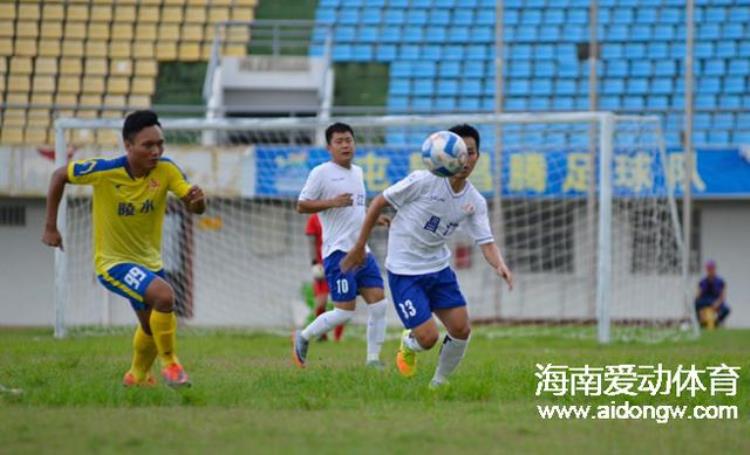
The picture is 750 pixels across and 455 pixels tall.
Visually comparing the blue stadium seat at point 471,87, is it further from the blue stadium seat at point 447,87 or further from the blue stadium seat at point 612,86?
the blue stadium seat at point 612,86

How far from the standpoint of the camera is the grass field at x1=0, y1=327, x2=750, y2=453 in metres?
7.94

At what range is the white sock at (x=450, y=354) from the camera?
1090 centimetres

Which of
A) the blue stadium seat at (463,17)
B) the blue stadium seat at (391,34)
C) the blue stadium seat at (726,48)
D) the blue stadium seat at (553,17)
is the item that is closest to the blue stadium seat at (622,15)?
the blue stadium seat at (553,17)

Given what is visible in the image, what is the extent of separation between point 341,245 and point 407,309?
282 centimetres

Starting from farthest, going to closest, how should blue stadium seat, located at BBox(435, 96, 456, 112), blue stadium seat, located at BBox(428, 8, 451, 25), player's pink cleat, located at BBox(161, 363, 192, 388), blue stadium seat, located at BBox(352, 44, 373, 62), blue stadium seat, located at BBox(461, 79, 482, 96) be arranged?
blue stadium seat, located at BBox(428, 8, 451, 25) → blue stadium seat, located at BBox(352, 44, 373, 62) → blue stadium seat, located at BBox(461, 79, 482, 96) → blue stadium seat, located at BBox(435, 96, 456, 112) → player's pink cleat, located at BBox(161, 363, 192, 388)

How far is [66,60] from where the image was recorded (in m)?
31.0

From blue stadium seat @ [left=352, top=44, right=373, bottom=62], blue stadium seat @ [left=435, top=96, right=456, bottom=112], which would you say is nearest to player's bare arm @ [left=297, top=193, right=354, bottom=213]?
blue stadium seat @ [left=435, top=96, right=456, bottom=112]

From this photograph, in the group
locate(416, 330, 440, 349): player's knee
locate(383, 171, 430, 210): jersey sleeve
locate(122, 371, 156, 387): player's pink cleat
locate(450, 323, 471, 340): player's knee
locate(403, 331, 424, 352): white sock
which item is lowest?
locate(122, 371, 156, 387): player's pink cleat

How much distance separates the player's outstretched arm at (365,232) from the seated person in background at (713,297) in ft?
57.8

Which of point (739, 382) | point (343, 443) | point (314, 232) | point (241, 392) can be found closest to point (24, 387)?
point (241, 392)

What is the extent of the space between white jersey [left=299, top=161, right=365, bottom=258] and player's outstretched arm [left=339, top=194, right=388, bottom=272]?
2984 mm

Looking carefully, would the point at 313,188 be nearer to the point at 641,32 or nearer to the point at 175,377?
the point at 175,377

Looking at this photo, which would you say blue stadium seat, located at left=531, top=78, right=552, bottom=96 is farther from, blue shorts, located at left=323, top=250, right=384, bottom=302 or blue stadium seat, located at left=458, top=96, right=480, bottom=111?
blue shorts, located at left=323, top=250, right=384, bottom=302

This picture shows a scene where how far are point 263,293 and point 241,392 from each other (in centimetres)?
1672
